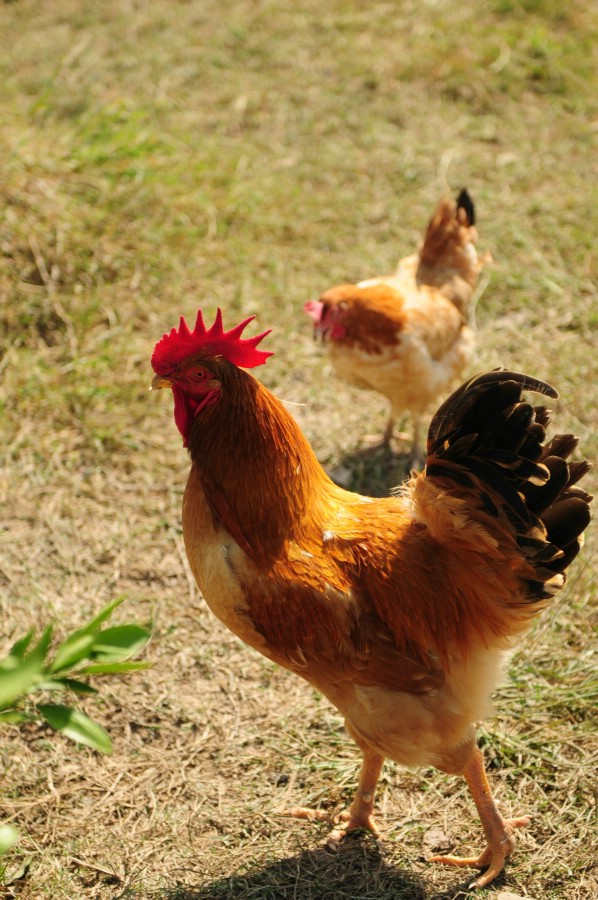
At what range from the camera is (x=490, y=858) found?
10.5ft

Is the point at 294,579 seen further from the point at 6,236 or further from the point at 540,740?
the point at 6,236

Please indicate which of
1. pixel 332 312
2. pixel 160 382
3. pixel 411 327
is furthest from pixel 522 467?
pixel 332 312

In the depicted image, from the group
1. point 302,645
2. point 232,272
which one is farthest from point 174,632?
point 232,272

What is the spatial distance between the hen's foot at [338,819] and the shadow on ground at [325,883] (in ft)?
0.19

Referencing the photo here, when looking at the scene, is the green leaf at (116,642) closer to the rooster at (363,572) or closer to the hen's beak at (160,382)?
the rooster at (363,572)

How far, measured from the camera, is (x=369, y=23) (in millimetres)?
9422

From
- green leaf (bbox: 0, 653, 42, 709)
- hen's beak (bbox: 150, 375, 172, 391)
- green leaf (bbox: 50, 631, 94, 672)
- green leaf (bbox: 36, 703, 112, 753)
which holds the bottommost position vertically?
hen's beak (bbox: 150, 375, 172, 391)

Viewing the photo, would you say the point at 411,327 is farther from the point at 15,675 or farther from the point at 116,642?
the point at 15,675

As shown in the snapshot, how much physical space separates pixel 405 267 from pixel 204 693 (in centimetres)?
315

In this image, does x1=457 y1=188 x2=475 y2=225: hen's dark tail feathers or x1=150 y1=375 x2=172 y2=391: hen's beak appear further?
x1=457 y1=188 x2=475 y2=225: hen's dark tail feathers

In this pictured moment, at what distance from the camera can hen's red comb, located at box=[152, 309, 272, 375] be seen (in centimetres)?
304

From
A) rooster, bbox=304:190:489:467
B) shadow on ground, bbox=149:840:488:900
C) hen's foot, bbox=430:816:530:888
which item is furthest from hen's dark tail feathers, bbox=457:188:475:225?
shadow on ground, bbox=149:840:488:900

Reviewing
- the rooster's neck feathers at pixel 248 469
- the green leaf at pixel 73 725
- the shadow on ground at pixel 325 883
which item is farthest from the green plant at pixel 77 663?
the shadow on ground at pixel 325 883

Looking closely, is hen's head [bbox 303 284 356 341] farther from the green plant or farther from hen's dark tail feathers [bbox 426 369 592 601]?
the green plant
